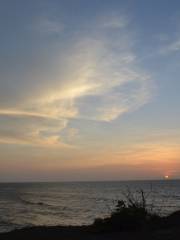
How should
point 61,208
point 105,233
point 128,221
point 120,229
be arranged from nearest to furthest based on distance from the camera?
1. point 105,233
2. point 120,229
3. point 128,221
4. point 61,208

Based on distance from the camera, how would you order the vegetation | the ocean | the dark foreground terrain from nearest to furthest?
the dark foreground terrain < the vegetation < the ocean

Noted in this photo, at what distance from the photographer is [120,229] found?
1477cm

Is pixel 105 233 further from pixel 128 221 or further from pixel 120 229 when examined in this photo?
pixel 128 221

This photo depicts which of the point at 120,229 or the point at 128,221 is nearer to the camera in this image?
the point at 120,229

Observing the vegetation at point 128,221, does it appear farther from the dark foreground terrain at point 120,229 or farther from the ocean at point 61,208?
the ocean at point 61,208

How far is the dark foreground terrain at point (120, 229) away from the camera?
523 inches

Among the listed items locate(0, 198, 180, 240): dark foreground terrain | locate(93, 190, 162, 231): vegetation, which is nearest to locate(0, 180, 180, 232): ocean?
locate(93, 190, 162, 231): vegetation

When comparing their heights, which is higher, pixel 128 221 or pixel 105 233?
pixel 128 221

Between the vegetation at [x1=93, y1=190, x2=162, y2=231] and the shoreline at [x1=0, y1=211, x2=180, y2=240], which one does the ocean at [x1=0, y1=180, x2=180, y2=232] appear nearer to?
the vegetation at [x1=93, y1=190, x2=162, y2=231]

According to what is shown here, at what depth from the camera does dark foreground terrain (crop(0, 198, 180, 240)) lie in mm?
13297

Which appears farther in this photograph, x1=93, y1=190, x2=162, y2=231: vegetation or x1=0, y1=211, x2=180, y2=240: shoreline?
x1=93, y1=190, x2=162, y2=231: vegetation

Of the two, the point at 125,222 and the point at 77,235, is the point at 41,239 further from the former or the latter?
the point at 125,222

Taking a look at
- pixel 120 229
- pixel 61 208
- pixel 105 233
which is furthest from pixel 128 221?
pixel 61 208

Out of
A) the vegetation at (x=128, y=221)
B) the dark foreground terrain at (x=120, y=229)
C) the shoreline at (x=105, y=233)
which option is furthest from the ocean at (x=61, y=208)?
the shoreline at (x=105, y=233)
